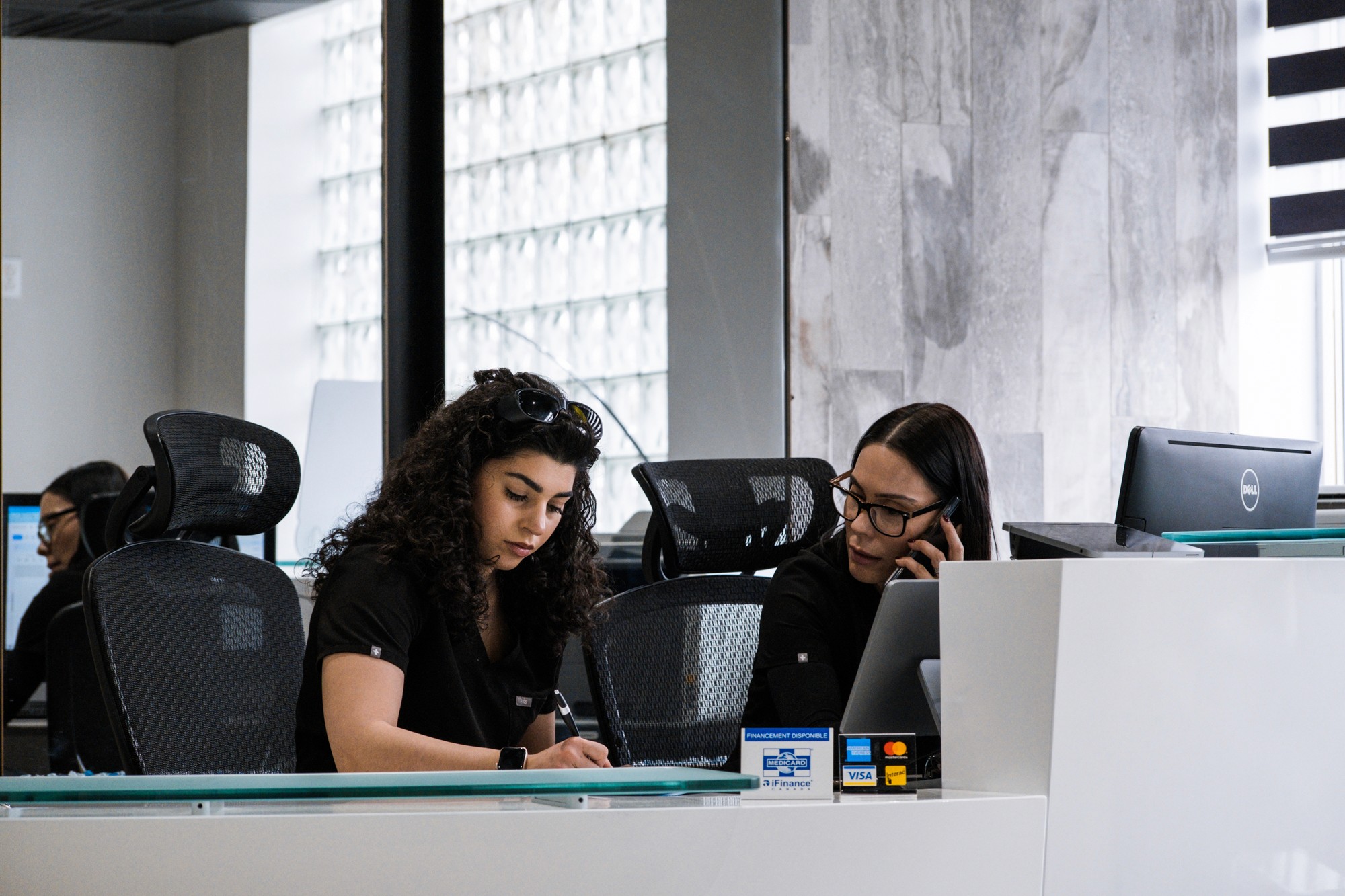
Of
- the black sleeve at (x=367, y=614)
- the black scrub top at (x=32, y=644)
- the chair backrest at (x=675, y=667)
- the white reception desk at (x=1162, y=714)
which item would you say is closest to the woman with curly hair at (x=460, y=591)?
the black sleeve at (x=367, y=614)

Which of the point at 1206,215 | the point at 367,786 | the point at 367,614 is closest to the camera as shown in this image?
the point at 367,786

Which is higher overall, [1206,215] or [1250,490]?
[1206,215]

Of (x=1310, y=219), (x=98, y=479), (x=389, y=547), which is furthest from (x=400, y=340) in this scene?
(x=1310, y=219)

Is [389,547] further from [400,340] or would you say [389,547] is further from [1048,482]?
[1048,482]

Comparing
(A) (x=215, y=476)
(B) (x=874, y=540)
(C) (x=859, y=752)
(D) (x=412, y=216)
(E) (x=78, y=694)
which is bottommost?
(E) (x=78, y=694)

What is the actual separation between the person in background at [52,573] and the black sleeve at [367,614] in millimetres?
1643

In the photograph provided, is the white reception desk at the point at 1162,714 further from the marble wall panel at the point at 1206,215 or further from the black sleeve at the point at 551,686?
the marble wall panel at the point at 1206,215

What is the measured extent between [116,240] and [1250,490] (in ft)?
8.75

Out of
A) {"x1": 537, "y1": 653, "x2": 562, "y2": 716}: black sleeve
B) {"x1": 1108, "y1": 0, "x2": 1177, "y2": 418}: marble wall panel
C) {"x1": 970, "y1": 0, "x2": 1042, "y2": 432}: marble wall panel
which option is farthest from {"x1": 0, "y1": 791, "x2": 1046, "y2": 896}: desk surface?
{"x1": 1108, "y1": 0, "x2": 1177, "y2": 418}: marble wall panel

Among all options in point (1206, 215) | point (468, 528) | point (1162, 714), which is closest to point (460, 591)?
point (468, 528)

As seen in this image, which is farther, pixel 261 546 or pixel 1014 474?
pixel 1014 474

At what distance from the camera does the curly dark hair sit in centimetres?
183

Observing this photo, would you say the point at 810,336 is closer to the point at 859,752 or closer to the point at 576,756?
the point at 576,756

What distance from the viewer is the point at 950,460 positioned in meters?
2.03
